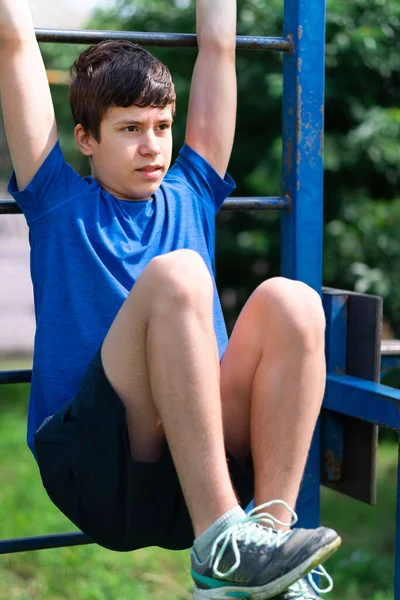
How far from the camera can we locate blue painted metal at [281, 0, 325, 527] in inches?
93.6

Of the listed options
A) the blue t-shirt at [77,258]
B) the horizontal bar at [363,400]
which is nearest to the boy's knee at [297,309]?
the blue t-shirt at [77,258]

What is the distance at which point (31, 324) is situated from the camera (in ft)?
30.8

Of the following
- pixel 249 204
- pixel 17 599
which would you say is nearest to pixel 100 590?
pixel 17 599

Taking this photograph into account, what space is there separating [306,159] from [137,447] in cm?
91

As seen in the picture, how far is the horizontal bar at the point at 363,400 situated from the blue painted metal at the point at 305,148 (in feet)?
0.72

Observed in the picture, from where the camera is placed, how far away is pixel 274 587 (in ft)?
5.31

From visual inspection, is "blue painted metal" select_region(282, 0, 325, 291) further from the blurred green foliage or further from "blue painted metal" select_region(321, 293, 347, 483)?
the blurred green foliage

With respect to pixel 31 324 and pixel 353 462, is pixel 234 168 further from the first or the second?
pixel 31 324

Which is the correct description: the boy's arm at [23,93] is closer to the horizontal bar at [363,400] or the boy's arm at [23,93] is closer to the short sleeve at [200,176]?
the short sleeve at [200,176]

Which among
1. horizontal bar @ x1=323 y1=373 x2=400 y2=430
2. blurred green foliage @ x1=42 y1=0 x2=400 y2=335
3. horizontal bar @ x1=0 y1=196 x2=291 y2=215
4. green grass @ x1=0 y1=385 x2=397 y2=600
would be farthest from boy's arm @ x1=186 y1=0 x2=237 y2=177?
blurred green foliage @ x1=42 y1=0 x2=400 y2=335

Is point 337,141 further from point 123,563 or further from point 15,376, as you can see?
→ point 15,376

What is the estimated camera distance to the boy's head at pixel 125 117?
2.04 meters

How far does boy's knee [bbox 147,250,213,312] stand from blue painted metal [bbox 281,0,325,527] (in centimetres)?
70

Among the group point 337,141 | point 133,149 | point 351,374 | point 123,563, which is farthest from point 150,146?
point 337,141
